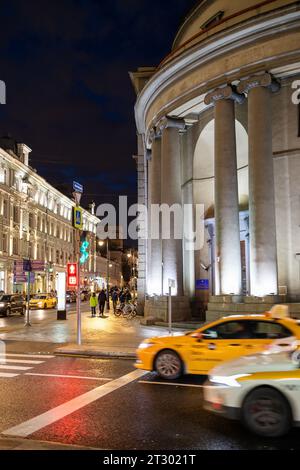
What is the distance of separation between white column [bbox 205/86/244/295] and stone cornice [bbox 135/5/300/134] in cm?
188

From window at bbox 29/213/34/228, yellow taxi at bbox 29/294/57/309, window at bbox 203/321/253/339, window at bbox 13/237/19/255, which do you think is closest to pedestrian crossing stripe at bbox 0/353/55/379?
window at bbox 203/321/253/339

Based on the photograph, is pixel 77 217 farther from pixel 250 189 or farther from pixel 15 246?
pixel 15 246

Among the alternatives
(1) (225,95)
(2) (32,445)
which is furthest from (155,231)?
(2) (32,445)

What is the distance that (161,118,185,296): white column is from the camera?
2475 cm

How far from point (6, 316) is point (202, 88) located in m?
21.5

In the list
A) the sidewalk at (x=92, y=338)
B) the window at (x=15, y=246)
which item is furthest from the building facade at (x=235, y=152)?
the window at (x=15, y=246)

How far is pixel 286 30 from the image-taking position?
19.6m

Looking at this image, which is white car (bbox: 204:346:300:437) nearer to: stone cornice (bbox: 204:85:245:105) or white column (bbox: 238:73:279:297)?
white column (bbox: 238:73:279:297)

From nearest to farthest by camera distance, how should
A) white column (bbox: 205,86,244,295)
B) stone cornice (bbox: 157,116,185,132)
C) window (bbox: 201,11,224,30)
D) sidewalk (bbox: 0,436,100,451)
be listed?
sidewalk (bbox: 0,436,100,451) → white column (bbox: 205,86,244,295) → window (bbox: 201,11,224,30) → stone cornice (bbox: 157,116,185,132)

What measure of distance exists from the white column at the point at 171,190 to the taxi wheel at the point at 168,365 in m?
13.6

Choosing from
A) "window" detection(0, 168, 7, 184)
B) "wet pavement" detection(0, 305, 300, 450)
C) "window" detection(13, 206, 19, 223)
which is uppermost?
"window" detection(0, 168, 7, 184)

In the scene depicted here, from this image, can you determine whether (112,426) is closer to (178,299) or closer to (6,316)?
(178,299)

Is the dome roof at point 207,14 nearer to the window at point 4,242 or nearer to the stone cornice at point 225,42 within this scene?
the stone cornice at point 225,42
